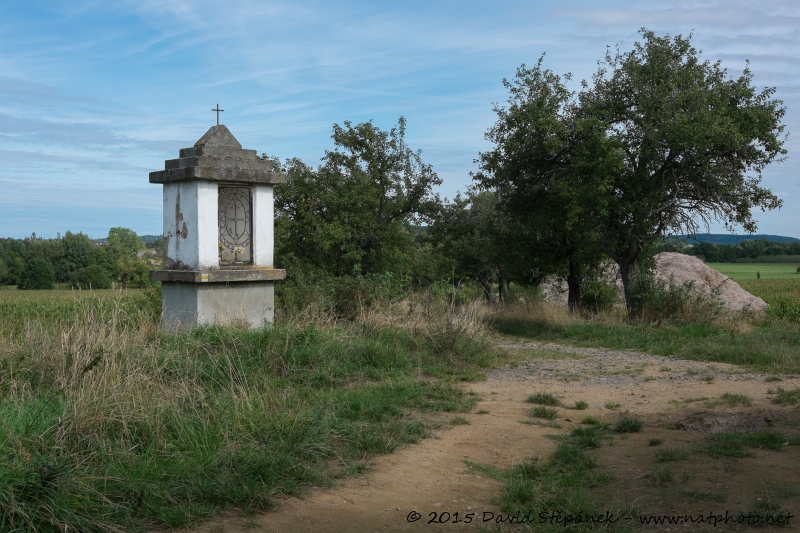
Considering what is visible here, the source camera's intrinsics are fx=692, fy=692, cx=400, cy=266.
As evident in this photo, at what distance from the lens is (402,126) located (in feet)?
63.2

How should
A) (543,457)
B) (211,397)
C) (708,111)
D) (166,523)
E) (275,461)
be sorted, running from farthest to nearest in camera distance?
(708,111)
(211,397)
(543,457)
(275,461)
(166,523)

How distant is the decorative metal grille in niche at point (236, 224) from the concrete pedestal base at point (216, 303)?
0.74 meters

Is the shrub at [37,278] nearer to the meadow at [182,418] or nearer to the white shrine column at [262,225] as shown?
the white shrine column at [262,225]

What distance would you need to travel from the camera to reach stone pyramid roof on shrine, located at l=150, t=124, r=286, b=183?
444 inches

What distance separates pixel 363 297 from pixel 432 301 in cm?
136

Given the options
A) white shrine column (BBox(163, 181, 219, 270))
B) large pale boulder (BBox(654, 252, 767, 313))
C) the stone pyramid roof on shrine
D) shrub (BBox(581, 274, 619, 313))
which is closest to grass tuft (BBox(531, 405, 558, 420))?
white shrine column (BBox(163, 181, 219, 270))

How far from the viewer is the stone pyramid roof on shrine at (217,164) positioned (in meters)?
11.3

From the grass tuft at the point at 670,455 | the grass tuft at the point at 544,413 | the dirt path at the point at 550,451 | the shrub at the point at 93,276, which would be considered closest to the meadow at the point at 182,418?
the dirt path at the point at 550,451

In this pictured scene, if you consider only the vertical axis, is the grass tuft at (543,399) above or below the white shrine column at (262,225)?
below

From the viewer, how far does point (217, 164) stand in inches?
452

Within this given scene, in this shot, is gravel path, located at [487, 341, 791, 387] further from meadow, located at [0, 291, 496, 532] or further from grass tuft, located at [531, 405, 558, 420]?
grass tuft, located at [531, 405, 558, 420]

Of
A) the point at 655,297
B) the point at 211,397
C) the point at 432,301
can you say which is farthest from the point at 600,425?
the point at 655,297

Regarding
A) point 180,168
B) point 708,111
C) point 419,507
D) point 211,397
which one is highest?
point 708,111

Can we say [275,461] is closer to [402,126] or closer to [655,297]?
[655,297]
